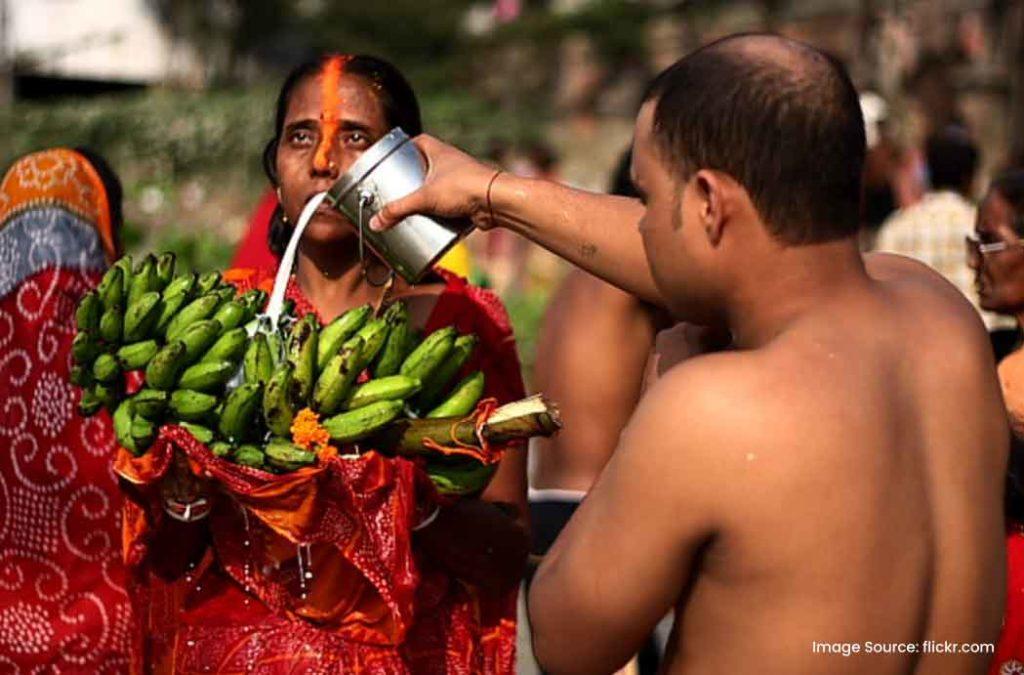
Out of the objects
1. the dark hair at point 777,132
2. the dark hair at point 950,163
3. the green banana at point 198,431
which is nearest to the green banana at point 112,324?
the green banana at point 198,431

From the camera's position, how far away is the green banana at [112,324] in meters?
2.95

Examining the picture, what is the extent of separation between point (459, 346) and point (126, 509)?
743 millimetres

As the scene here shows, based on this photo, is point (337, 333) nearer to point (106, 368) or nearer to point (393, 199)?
point (393, 199)

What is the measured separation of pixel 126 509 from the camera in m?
3.14

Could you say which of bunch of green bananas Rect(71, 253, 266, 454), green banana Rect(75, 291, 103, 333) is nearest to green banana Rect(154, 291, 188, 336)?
bunch of green bananas Rect(71, 253, 266, 454)

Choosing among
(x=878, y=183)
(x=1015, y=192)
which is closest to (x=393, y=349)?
(x=1015, y=192)

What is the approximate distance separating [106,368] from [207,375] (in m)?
0.22

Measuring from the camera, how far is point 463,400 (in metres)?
3.09

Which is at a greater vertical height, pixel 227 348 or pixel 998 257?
pixel 227 348

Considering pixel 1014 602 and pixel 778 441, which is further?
pixel 1014 602

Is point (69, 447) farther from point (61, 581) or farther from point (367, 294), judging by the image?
point (367, 294)

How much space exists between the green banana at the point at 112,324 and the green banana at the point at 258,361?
0.83 ft

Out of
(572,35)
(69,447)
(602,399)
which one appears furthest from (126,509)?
(572,35)

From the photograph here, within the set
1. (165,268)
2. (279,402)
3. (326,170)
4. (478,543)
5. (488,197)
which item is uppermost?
(488,197)
